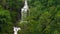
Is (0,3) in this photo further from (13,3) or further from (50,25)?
(50,25)

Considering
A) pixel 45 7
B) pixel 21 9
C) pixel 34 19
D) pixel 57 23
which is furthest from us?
pixel 21 9

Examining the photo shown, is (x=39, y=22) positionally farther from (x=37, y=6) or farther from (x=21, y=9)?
(x=21, y=9)

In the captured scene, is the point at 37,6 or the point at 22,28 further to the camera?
the point at 37,6

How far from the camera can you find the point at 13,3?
1806cm

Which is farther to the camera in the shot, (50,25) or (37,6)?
(37,6)

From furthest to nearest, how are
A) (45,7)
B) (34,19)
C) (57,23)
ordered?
(45,7), (34,19), (57,23)

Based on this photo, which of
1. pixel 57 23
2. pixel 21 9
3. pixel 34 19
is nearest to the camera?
pixel 57 23

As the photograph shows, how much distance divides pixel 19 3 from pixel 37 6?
2296 millimetres

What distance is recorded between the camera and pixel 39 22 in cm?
1391

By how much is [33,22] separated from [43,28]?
56 centimetres

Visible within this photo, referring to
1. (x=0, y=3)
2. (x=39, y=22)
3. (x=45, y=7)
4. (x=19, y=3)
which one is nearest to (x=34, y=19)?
(x=39, y=22)

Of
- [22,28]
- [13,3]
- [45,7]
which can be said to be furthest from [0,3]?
[22,28]

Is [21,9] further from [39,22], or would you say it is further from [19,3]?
[39,22]

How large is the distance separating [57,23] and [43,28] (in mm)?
799
